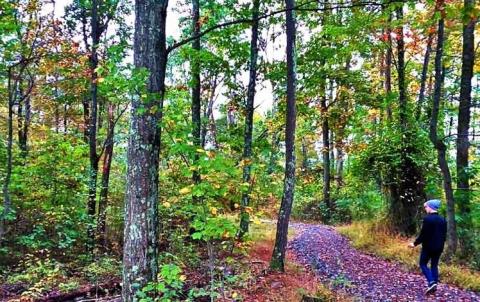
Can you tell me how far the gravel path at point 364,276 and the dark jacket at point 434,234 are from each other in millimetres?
924

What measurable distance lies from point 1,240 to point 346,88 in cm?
1487

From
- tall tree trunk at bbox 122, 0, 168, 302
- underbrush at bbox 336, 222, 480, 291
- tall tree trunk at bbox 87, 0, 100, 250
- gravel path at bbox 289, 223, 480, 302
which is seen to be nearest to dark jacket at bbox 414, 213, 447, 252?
gravel path at bbox 289, 223, 480, 302

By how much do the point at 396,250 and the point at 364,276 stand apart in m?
2.31

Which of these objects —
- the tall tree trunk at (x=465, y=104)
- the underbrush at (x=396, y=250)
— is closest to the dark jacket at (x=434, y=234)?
the underbrush at (x=396, y=250)

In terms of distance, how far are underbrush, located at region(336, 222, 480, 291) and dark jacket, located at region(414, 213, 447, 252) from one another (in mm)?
1219

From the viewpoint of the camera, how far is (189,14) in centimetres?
1397

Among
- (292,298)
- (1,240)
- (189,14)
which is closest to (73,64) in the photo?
(189,14)

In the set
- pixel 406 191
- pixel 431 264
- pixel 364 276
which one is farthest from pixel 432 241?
pixel 406 191

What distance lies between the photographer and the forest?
211 inches

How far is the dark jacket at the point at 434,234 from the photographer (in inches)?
299

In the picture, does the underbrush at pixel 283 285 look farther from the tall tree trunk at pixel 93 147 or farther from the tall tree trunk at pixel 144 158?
the tall tree trunk at pixel 93 147

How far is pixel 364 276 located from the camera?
886 centimetres

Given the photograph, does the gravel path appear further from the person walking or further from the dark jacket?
the dark jacket

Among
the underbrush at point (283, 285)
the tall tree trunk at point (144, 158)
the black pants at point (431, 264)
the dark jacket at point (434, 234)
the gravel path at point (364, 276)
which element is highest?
the tall tree trunk at point (144, 158)
